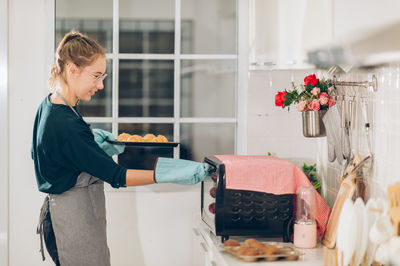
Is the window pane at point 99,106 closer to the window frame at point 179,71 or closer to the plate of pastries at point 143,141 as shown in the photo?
the window frame at point 179,71

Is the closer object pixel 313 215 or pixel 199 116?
pixel 313 215

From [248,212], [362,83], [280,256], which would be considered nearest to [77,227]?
[248,212]

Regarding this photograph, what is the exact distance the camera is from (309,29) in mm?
2221

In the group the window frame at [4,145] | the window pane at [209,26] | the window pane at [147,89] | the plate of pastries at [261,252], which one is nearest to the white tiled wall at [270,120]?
the window pane at [209,26]

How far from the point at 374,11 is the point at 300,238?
1.04 metres

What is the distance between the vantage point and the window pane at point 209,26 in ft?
10.0

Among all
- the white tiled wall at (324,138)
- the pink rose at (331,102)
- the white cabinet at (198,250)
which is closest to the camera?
the white tiled wall at (324,138)

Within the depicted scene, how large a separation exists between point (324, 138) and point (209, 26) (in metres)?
0.89

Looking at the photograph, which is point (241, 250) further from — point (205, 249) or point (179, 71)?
point (179, 71)

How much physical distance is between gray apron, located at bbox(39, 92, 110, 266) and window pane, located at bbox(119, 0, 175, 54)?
98cm

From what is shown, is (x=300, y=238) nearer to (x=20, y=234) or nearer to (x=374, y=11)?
(x=374, y=11)

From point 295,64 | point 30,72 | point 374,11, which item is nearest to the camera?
point 374,11

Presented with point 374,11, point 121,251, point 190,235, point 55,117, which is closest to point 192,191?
point 190,235

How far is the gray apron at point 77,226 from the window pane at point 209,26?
42.8 inches
